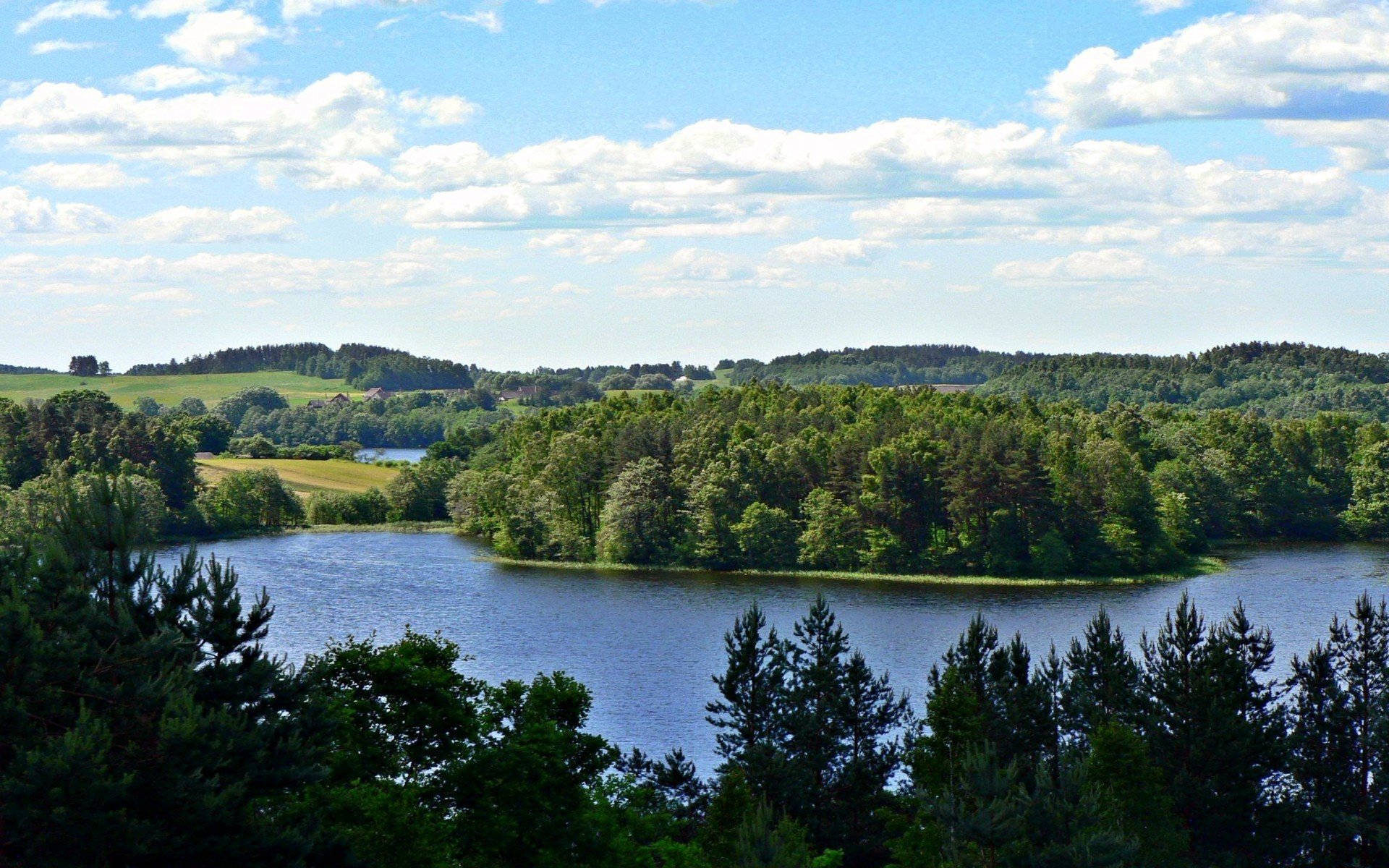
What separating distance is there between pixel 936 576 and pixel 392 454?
341 feet

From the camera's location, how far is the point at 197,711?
20.1 meters

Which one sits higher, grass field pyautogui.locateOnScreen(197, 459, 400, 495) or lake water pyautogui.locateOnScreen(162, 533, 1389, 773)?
grass field pyautogui.locateOnScreen(197, 459, 400, 495)

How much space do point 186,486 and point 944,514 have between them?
55031mm

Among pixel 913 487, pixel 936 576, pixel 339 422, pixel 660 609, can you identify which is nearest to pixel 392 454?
pixel 339 422

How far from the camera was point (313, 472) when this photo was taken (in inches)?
4845

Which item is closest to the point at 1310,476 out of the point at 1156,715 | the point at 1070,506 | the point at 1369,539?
the point at 1369,539

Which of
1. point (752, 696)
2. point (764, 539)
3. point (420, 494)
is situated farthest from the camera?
point (420, 494)

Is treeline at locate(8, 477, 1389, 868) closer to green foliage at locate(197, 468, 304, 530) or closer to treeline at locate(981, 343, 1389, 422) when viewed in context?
green foliage at locate(197, 468, 304, 530)

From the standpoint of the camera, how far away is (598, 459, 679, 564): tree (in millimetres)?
89812

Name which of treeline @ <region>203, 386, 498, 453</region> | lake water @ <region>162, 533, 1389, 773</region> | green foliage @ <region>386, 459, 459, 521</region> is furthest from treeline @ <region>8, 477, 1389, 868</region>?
treeline @ <region>203, 386, 498, 453</region>

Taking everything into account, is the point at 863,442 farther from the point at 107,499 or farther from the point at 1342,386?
the point at 1342,386

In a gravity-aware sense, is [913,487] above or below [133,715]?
above

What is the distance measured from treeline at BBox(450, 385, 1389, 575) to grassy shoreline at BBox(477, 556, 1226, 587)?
96 cm

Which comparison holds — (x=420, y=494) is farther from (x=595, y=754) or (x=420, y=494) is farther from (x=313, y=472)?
(x=595, y=754)
